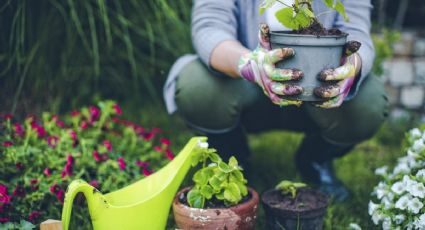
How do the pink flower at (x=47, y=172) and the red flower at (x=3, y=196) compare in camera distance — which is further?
the pink flower at (x=47, y=172)

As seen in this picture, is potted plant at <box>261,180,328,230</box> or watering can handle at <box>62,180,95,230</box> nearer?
watering can handle at <box>62,180,95,230</box>

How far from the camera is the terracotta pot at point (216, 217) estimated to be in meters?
1.20

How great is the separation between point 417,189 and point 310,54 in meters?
0.45

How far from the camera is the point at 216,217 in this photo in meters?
1.19

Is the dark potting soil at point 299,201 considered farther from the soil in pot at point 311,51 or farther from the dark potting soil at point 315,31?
the dark potting soil at point 315,31

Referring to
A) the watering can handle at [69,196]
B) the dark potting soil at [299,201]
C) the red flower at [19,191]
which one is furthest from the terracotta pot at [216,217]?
the red flower at [19,191]

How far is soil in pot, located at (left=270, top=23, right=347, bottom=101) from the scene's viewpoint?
1.11 metres

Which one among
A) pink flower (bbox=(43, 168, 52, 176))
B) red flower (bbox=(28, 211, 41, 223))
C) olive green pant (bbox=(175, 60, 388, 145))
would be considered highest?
olive green pant (bbox=(175, 60, 388, 145))

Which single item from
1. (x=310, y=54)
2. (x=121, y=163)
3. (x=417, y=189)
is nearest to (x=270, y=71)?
(x=310, y=54)

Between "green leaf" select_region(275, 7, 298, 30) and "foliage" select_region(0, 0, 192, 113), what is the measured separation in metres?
0.69

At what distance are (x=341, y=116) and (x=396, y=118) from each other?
1.05 metres

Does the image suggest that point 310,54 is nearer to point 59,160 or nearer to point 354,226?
point 354,226

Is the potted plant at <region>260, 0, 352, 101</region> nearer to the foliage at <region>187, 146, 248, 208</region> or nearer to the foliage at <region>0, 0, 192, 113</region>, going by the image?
the foliage at <region>187, 146, 248, 208</region>

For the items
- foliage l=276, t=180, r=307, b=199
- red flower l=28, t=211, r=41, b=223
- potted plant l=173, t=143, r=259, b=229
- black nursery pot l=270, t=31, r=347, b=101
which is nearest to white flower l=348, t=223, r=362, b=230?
foliage l=276, t=180, r=307, b=199
